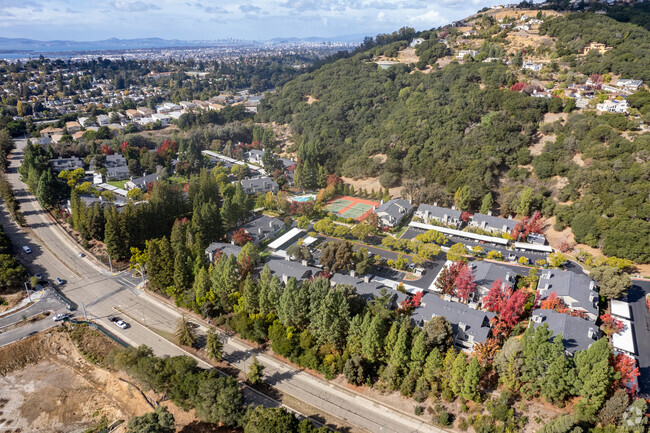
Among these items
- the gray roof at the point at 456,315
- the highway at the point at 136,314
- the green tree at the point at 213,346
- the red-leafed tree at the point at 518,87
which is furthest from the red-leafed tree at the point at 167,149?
the red-leafed tree at the point at 518,87

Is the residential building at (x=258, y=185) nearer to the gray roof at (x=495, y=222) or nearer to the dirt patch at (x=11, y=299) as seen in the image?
the gray roof at (x=495, y=222)

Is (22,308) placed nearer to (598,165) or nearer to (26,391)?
(26,391)

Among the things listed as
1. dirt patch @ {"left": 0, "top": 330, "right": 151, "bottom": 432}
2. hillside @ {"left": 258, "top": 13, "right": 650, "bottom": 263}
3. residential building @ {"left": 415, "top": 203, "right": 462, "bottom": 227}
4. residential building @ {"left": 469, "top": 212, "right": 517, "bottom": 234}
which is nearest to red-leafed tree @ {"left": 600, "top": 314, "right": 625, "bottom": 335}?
hillside @ {"left": 258, "top": 13, "right": 650, "bottom": 263}

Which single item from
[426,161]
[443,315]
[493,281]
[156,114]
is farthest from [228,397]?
[156,114]

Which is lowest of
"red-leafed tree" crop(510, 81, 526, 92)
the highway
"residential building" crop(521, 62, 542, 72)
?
the highway

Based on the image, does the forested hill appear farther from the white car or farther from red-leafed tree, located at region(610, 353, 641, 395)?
the white car

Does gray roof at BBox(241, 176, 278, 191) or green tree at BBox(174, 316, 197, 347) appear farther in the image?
gray roof at BBox(241, 176, 278, 191)

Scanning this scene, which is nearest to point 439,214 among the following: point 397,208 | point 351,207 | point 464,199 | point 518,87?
point 464,199
